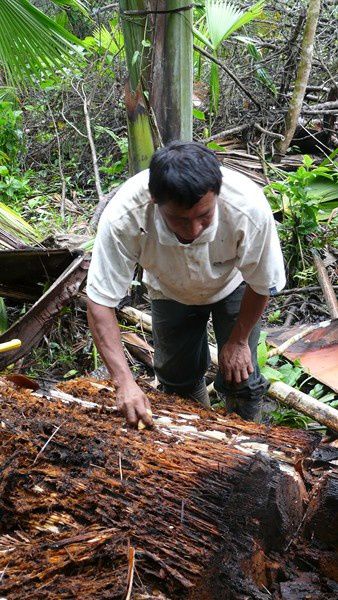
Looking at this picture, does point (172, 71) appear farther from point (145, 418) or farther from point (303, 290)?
point (145, 418)

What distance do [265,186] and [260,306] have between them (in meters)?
3.05

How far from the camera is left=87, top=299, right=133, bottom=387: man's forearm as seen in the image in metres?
2.52

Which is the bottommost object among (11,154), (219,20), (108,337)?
(11,154)

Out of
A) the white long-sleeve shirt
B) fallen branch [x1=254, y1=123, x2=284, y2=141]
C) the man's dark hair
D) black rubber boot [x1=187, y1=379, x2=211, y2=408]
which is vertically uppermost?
the man's dark hair

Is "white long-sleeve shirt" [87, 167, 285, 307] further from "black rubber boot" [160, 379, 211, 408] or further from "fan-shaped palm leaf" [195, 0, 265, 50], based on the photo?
"fan-shaped palm leaf" [195, 0, 265, 50]

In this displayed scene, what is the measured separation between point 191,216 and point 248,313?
2.62 ft

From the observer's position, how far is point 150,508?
1.75m

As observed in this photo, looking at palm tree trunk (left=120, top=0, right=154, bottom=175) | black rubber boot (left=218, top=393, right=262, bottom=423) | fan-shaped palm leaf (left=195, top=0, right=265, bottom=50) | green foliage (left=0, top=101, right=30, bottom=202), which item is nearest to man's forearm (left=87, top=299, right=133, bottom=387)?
black rubber boot (left=218, top=393, right=262, bottom=423)

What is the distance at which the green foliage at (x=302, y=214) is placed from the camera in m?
5.06

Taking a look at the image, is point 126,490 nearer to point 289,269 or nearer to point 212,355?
point 212,355

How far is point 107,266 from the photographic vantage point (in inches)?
99.0

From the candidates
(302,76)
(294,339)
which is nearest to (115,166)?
(302,76)

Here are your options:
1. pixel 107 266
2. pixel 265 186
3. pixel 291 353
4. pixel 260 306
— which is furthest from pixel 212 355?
pixel 265 186

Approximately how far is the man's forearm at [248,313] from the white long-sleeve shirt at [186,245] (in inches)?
2.3
